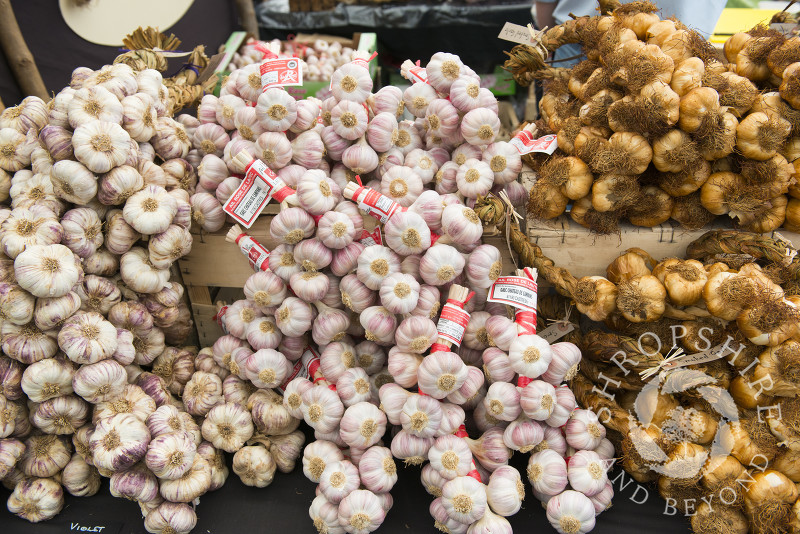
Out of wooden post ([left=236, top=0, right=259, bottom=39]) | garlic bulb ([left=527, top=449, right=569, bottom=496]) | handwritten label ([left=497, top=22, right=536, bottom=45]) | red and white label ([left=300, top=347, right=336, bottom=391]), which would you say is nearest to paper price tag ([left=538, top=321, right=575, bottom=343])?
garlic bulb ([left=527, top=449, right=569, bottom=496])

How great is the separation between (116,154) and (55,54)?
168cm

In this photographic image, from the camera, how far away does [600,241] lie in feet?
4.64

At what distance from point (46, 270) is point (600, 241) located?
54.8 inches

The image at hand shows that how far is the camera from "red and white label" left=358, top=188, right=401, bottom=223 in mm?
1242

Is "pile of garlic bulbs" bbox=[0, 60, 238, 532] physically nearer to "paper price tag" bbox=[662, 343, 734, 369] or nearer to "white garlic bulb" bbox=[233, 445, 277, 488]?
"white garlic bulb" bbox=[233, 445, 277, 488]

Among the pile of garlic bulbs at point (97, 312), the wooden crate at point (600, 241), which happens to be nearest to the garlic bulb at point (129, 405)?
the pile of garlic bulbs at point (97, 312)

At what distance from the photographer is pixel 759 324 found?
1124 mm

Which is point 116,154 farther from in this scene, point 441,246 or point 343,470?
point 343,470

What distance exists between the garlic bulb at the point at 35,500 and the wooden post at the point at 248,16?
12.3ft

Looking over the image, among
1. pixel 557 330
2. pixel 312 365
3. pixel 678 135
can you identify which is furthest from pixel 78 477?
pixel 678 135

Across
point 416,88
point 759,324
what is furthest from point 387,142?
point 759,324

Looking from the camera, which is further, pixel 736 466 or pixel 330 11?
pixel 330 11

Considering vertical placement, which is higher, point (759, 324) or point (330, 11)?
point (759, 324)

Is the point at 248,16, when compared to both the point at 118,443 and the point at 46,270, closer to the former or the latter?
the point at 46,270
